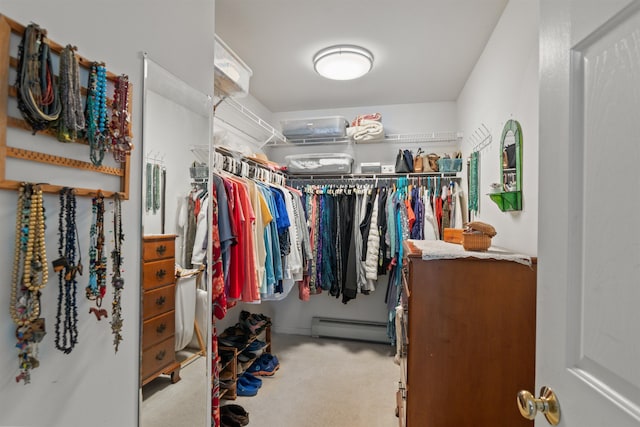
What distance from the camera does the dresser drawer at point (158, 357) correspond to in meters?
1.18

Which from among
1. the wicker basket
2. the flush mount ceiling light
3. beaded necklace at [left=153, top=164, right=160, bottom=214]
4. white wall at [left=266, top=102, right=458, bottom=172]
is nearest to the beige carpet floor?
beaded necklace at [left=153, top=164, right=160, bottom=214]

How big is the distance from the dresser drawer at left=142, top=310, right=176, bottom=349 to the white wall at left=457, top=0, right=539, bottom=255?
64.8 inches

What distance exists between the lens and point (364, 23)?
2.00 m

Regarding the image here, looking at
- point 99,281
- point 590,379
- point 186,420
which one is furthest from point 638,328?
point 186,420

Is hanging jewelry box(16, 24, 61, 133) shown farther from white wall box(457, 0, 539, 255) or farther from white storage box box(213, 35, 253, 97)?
white wall box(457, 0, 539, 255)

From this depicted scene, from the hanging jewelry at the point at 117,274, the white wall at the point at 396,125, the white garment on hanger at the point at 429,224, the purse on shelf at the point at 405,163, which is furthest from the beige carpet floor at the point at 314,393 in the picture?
the white wall at the point at 396,125

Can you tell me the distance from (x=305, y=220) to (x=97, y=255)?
222cm

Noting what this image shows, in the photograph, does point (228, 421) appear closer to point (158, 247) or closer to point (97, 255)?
point (158, 247)

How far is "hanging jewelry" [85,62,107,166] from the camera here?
91 cm

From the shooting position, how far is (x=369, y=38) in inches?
85.4

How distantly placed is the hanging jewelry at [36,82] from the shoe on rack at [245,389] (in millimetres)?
2234

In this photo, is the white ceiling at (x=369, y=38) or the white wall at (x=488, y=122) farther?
the white ceiling at (x=369, y=38)

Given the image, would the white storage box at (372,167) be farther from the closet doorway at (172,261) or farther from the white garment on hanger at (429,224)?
the closet doorway at (172,261)

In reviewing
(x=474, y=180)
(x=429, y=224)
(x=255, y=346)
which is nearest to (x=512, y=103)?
(x=474, y=180)
